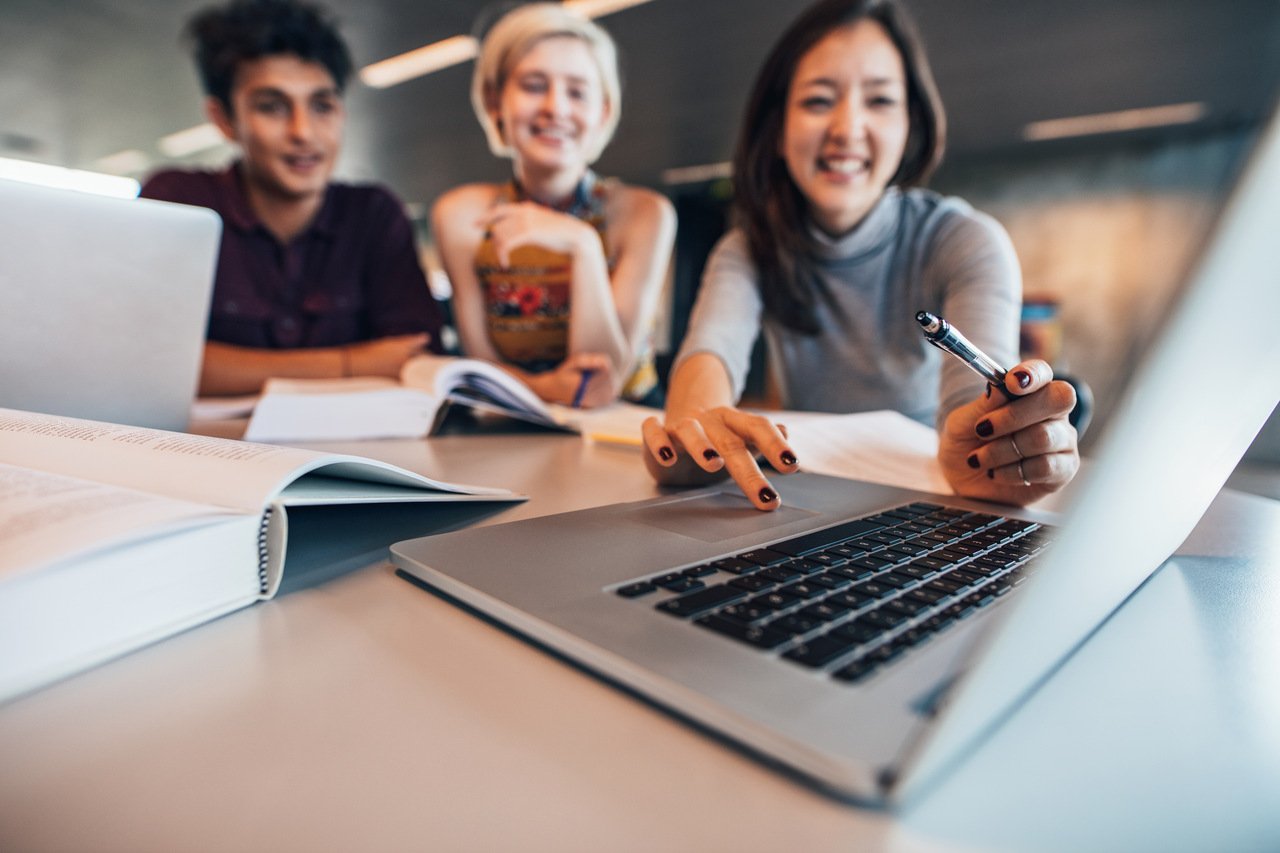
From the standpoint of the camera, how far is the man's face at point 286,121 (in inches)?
54.2

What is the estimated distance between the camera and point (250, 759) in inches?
8.0

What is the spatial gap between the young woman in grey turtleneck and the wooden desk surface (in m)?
0.52

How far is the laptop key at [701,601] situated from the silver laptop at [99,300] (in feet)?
1.84

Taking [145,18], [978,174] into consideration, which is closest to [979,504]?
[145,18]

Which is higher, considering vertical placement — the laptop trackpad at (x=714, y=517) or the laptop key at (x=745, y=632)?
the laptop key at (x=745, y=632)

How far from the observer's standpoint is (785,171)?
111 cm

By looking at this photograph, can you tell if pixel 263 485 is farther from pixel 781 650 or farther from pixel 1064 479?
pixel 1064 479

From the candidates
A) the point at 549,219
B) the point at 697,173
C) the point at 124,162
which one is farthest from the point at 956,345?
the point at 124,162

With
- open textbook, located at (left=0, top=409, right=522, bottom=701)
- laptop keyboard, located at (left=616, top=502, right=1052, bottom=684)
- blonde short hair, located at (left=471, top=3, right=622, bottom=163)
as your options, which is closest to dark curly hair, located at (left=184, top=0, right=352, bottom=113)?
blonde short hair, located at (left=471, top=3, right=622, bottom=163)

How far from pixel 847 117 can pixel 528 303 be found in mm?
684

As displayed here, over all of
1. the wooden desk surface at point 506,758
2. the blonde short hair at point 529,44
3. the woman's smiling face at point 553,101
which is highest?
the blonde short hair at point 529,44

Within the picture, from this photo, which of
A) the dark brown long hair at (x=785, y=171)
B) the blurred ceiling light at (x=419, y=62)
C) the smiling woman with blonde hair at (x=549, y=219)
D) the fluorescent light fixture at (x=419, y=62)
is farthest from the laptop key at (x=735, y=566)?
the fluorescent light fixture at (x=419, y=62)

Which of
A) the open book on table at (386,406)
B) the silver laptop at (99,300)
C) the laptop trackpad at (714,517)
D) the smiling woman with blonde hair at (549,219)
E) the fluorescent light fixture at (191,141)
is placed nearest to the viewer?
the laptop trackpad at (714,517)

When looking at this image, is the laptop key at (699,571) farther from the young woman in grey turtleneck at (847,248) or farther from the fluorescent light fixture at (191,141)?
the fluorescent light fixture at (191,141)
